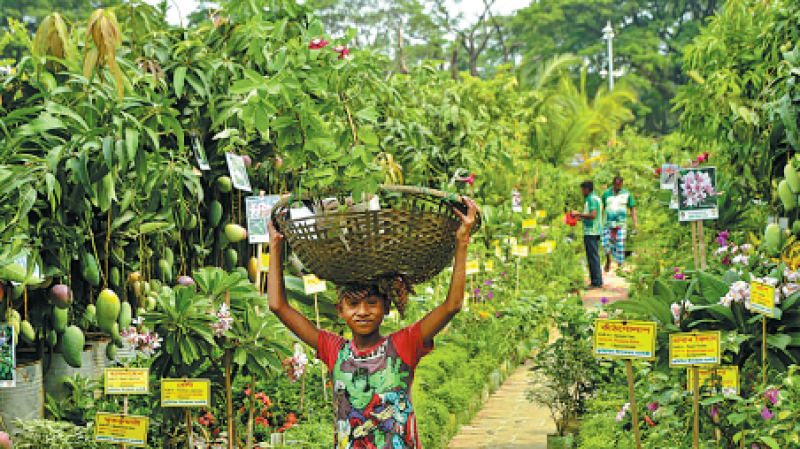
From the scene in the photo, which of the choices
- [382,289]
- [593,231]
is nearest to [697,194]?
[382,289]

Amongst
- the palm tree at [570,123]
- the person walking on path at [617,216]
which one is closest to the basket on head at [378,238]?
the person walking on path at [617,216]

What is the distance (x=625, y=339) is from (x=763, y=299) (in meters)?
0.52

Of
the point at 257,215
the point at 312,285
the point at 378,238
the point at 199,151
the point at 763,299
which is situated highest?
the point at 199,151

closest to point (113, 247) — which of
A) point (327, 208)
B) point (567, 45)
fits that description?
point (327, 208)

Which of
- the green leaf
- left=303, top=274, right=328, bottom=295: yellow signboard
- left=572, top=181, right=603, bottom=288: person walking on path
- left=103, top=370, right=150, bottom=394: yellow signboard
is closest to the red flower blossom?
the green leaf

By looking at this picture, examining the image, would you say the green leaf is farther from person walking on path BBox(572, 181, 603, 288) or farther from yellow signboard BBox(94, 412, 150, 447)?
person walking on path BBox(572, 181, 603, 288)

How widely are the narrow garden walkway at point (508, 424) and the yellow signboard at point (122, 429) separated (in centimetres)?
227

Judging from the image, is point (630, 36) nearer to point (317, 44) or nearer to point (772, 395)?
point (317, 44)

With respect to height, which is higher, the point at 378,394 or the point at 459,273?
the point at 459,273

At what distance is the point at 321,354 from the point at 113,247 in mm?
1787

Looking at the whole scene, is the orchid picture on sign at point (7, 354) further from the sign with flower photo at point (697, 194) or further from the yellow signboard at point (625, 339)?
the sign with flower photo at point (697, 194)

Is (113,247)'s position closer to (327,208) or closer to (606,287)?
(327,208)

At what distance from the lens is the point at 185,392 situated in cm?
372

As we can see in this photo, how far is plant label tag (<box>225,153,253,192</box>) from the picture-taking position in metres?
5.14
